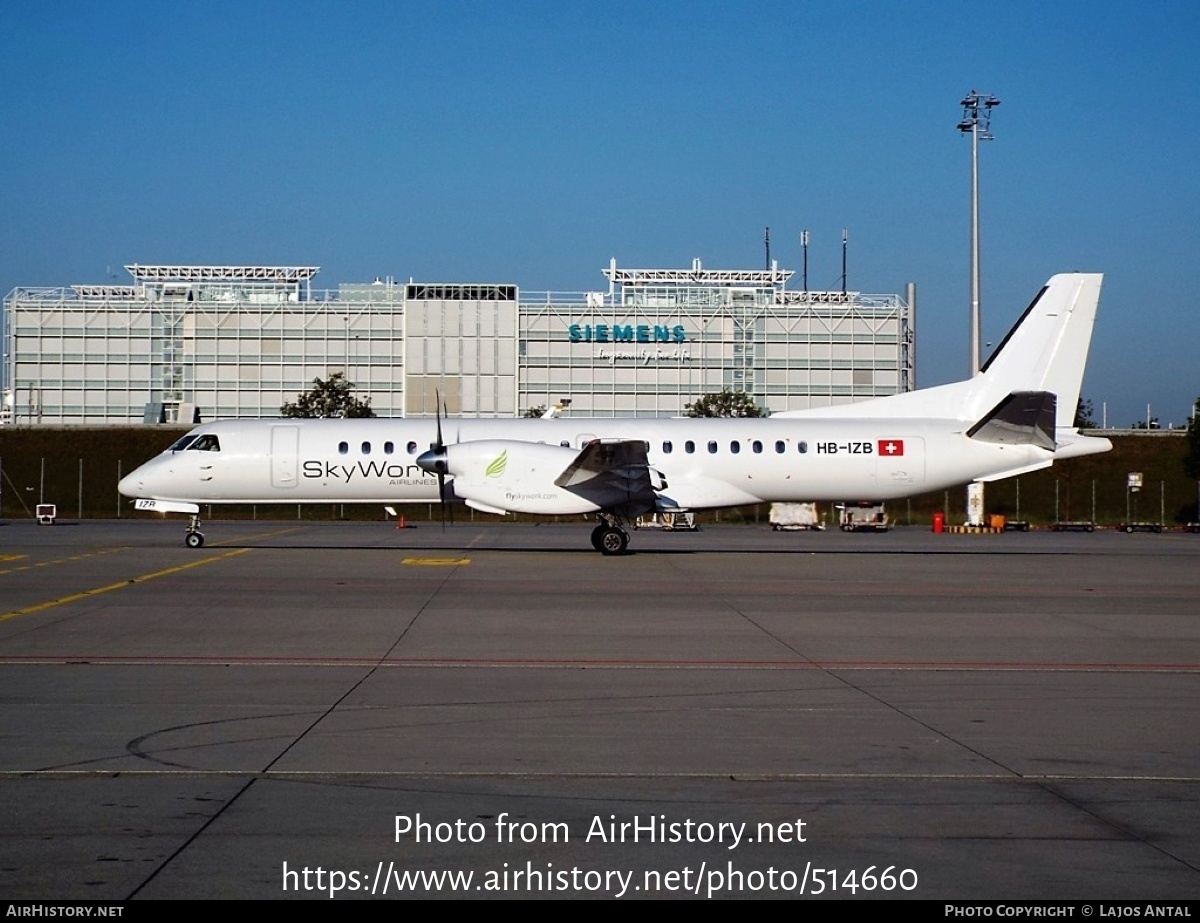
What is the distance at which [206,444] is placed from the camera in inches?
1201

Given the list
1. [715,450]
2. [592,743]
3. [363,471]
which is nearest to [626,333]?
[715,450]

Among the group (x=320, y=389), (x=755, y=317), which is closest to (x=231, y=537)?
(x=320, y=389)

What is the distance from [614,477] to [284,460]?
791 cm

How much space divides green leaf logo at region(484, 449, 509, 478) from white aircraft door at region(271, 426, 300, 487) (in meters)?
5.08

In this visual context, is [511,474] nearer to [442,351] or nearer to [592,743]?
[592,743]

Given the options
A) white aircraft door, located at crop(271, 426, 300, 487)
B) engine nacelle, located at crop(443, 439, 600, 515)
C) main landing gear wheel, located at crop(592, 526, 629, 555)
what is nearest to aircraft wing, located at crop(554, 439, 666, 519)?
engine nacelle, located at crop(443, 439, 600, 515)

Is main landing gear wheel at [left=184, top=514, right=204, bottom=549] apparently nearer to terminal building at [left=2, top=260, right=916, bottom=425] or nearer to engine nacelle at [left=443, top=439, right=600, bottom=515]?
engine nacelle at [left=443, top=439, right=600, bottom=515]

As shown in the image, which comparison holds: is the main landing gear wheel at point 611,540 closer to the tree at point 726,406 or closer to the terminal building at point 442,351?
the tree at point 726,406

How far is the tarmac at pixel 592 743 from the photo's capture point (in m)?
6.25

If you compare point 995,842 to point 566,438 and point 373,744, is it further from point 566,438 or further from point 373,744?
point 566,438

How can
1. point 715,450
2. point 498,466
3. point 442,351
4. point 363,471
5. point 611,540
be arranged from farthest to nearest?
point 442,351 → point 715,450 → point 363,471 → point 611,540 → point 498,466

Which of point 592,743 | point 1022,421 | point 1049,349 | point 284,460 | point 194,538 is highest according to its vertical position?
point 1049,349

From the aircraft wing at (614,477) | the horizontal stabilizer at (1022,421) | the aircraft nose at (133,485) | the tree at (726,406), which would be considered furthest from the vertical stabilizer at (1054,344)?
the tree at (726,406)

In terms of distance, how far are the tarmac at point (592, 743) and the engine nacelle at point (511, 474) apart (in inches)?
255
